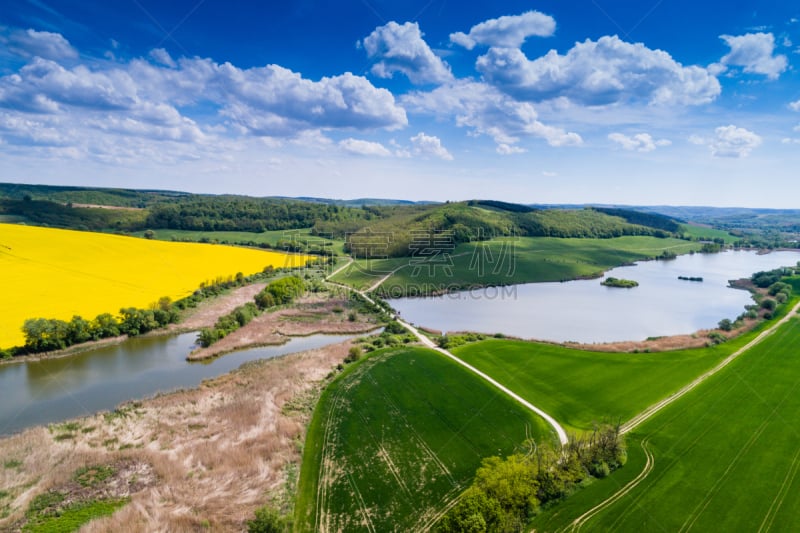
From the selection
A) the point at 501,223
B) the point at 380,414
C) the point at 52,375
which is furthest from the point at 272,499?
the point at 501,223

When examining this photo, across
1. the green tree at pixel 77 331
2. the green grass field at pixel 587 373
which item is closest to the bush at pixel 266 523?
the green grass field at pixel 587 373

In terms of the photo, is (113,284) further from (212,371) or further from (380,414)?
(380,414)

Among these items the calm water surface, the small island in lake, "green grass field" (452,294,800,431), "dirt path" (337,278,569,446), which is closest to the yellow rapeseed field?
the calm water surface

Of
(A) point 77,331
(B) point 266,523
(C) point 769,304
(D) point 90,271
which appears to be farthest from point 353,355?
(C) point 769,304

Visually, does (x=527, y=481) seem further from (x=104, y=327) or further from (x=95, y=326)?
(x=95, y=326)

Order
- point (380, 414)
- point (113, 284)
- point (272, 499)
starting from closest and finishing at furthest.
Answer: point (272, 499) < point (380, 414) < point (113, 284)

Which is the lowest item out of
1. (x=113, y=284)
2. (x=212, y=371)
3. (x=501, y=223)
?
(x=212, y=371)

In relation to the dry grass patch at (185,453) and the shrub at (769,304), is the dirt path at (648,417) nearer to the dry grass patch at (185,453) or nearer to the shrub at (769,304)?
the shrub at (769,304)
